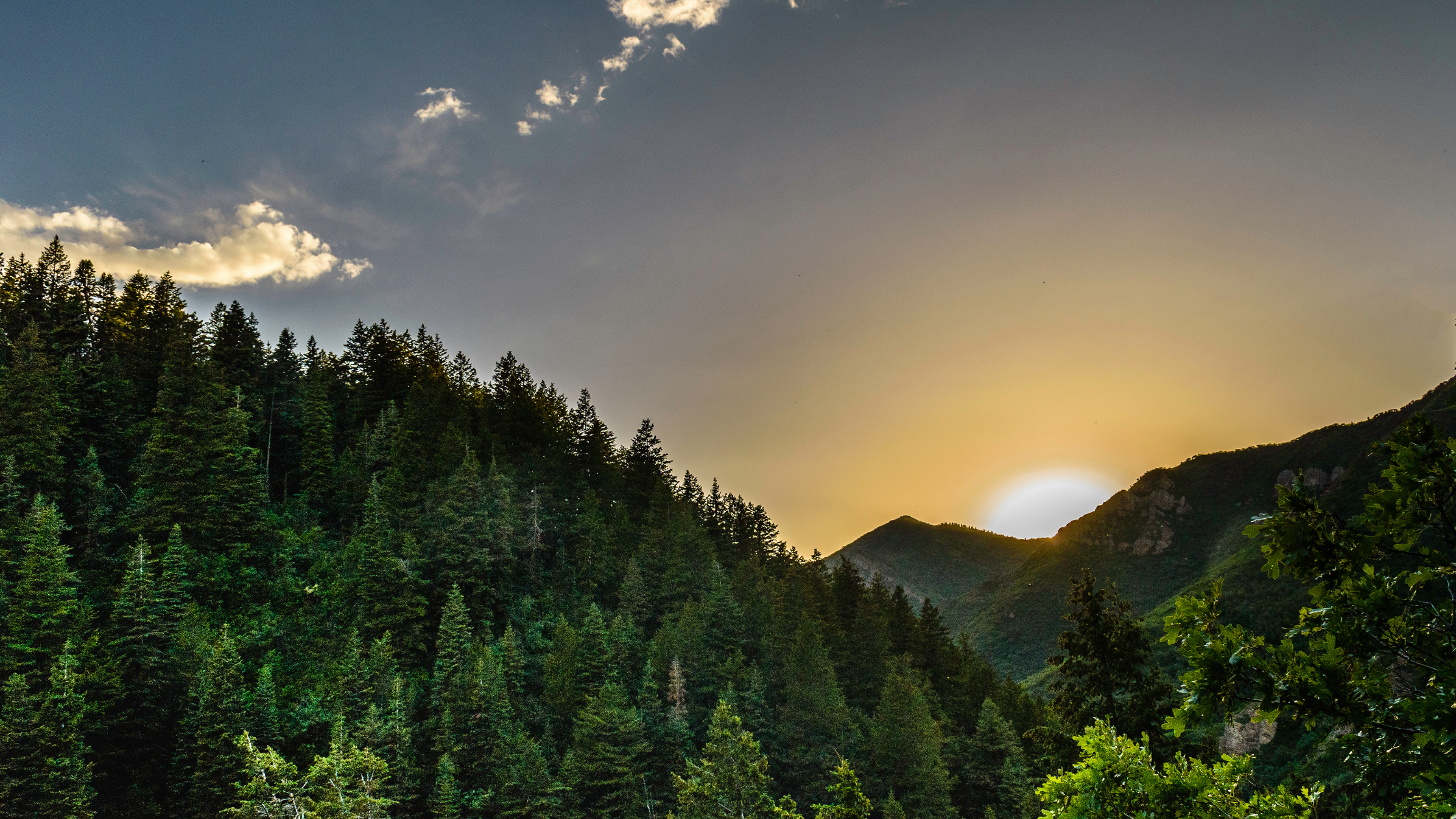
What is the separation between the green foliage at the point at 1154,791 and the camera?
8.80 meters

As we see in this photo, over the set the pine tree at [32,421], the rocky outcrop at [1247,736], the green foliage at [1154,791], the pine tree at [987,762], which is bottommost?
the rocky outcrop at [1247,736]

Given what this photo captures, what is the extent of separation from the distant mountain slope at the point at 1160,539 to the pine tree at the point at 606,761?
288ft

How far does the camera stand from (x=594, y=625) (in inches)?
2071

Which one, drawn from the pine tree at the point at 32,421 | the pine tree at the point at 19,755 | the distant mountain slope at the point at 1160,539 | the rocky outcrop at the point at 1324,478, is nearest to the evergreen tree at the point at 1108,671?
the pine tree at the point at 19,755

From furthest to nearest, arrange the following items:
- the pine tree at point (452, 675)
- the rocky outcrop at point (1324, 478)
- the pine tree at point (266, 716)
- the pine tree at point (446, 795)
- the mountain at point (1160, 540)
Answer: the mountain at point (1160, 540), the rocky outcrop at point (1324, 478), the pine tree at point (452, 675), the pine tree at point (266, 716), the pine tree at point (446, 795)

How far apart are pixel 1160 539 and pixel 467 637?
14561cm

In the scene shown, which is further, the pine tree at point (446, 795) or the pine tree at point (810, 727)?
the pine tree at point (810, 727)

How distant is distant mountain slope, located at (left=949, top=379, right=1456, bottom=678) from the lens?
108438 millimetres

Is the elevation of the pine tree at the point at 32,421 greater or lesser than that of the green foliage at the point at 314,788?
greater

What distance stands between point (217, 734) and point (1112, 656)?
47334 millimetres

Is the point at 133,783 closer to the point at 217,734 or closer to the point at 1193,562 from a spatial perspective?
the point at 217,734

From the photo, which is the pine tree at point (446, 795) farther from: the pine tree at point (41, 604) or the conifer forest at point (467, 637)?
the pine tree at point (41, 604)

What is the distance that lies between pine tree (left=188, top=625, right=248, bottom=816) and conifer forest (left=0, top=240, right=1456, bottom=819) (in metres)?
0.16

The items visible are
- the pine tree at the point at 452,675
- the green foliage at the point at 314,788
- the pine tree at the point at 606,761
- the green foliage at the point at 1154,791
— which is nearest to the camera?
the green foliage at the point at 1154,791
